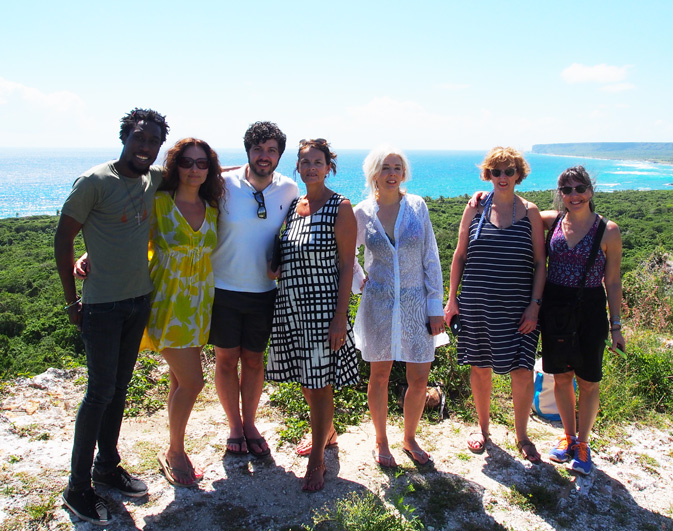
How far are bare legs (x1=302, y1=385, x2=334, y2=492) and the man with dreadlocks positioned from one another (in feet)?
3.52

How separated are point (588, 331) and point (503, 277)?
0.63 meters

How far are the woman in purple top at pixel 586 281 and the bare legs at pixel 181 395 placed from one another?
2231mm

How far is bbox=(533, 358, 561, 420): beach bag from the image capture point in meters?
4.17

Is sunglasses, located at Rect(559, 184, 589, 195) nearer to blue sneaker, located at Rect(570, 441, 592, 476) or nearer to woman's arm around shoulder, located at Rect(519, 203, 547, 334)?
woman's arm around shoulder, located at Rect(519, 203, 547, 334)

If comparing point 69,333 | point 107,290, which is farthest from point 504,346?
point 69,333

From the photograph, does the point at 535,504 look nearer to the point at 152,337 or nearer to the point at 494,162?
the point at 494,162

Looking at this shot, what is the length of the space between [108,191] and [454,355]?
3248 millimetres

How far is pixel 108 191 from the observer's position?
2545mm

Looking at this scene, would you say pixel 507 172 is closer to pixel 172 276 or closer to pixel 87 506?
pixel 172 276

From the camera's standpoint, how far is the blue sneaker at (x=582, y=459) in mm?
3357

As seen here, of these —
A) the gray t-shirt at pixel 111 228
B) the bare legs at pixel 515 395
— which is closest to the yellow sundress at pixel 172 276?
the gray t-shirt at pixel 111 228

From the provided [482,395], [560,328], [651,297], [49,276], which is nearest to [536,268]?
[560,328]

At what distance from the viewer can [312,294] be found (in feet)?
9.80

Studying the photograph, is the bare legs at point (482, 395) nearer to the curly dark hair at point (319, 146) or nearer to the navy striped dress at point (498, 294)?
the navy striped dress at point (498, 294)
